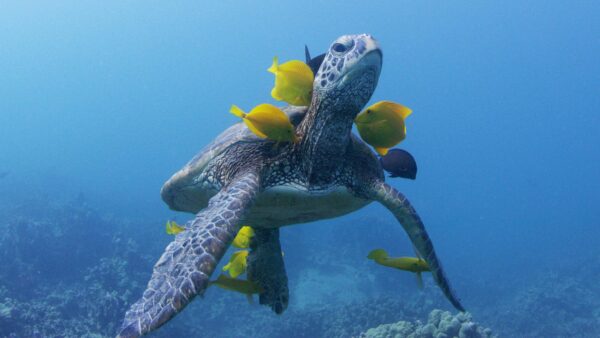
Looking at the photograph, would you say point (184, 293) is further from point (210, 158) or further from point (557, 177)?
point (557, 177)

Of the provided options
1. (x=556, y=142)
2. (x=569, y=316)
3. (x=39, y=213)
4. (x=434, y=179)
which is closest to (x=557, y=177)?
(x=556, y=142)

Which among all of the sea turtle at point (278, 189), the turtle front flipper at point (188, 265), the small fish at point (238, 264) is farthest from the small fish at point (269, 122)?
the small fish at point (238, 264)

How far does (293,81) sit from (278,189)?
99 centimetres

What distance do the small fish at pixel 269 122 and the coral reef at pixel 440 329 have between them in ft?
14.7

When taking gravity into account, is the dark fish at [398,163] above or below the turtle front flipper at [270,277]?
above

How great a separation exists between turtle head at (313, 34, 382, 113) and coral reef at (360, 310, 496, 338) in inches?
174

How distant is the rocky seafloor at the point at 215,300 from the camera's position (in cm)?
775

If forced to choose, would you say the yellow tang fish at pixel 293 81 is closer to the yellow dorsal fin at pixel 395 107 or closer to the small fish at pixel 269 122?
the small fish at pixel 269 122

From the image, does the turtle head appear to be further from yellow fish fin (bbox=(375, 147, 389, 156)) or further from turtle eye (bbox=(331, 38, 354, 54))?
yellow fish fin (bbox=(375, 147, 389, 156))

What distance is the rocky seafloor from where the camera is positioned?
25.4 ft

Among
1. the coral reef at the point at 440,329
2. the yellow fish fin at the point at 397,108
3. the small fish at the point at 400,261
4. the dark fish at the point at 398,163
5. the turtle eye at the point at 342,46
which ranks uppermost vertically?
the turtle eye at the point at 342,46

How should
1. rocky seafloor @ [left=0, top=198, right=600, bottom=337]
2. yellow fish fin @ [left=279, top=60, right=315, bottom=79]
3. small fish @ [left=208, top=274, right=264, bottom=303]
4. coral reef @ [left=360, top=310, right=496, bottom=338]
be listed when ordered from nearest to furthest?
yellow fish fin @ [left=279, top=60, right=315, bottom=79] < small fish @ [left=208, top=274, right=264, bottom=303] < coral reef @ [left=360, top=310, right=496, bottom=338] < rocky seafloor @ [left=0, top=198, right=600, bottom=337]

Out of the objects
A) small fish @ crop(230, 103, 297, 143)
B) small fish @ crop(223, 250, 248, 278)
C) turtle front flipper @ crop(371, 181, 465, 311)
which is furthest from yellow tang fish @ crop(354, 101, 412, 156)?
small fish @ crop(223, 250, 248, 278)

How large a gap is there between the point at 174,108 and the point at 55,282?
6598 inches
